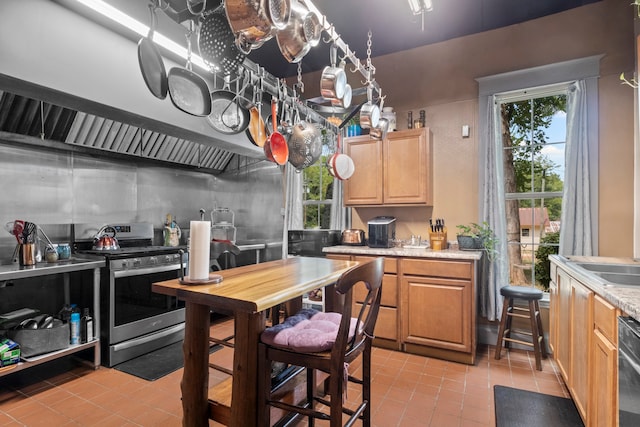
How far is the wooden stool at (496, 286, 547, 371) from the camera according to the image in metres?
2.79

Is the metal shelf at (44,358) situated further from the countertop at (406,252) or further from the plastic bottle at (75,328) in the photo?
the countertop at (406,252)

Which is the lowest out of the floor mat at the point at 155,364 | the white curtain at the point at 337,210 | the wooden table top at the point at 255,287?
the floor mat at the point at 155,364

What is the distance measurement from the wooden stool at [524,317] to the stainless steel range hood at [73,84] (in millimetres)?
2930

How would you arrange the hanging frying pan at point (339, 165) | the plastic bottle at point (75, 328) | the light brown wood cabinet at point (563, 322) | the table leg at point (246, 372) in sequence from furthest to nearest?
the hanging frying pan at point (339, 165) < the plastic bottle at point (75, 328) < the light brown wood cabinet at point (563, 322) < the table leg at point (246, 372)

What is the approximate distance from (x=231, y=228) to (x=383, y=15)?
10.4ft

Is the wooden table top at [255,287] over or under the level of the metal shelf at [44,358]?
over

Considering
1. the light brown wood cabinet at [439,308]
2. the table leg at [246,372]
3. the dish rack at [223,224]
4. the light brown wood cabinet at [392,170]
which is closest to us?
the table leg at [246,372]

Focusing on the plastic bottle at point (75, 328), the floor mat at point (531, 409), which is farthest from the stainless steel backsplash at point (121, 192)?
the floor mat at point (531, 409)

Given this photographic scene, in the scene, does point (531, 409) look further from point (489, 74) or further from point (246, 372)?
point (489, 74)

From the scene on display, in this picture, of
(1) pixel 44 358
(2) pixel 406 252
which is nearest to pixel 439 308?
(2) pixel 406 252

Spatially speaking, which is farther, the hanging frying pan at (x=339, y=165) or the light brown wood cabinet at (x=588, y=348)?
the hanging frying pan at (x=339, y=165)

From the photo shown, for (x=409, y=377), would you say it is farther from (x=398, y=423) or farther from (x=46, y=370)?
(x=46, y=370)

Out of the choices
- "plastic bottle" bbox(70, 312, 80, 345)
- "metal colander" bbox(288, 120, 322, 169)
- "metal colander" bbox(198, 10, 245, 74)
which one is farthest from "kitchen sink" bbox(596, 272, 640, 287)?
"plastic bottle" bbox(70, 312, 80, 345)

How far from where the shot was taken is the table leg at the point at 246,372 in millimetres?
1448
